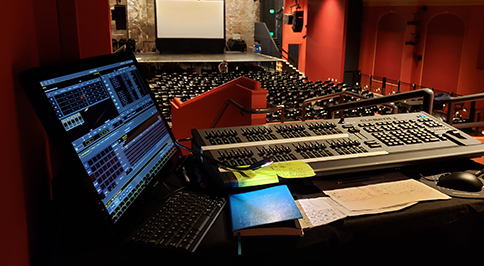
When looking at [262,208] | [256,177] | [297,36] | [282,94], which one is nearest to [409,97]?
[256,177]

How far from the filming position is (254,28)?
21047 mm

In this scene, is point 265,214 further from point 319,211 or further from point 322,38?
point 322,38

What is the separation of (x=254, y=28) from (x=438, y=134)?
20.1 meters

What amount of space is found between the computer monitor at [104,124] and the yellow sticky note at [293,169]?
0.41 m

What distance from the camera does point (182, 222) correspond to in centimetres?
110

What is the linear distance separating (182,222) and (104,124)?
1.13ft

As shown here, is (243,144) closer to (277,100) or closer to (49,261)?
(49,261)

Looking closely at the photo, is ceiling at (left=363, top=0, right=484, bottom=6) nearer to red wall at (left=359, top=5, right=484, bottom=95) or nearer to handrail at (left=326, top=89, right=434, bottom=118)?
red wall at (left=359, top=5, right=484, bottom=95)

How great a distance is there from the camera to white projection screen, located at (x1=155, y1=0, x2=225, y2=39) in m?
18.5

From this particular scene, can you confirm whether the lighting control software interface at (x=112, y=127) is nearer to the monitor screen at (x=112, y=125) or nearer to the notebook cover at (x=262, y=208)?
the monitor screen at (x=112, y=125)

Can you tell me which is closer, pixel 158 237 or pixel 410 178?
pixel 158 237

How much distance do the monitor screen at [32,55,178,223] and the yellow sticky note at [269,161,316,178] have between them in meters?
0.41

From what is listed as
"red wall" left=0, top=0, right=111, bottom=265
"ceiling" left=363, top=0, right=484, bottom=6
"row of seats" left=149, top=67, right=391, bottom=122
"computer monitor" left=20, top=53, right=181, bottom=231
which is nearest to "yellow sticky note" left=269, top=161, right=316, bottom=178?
"computer monitor" left=20, top=53, right=181, bottom=231

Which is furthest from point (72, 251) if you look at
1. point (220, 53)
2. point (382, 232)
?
point (220, 53)
